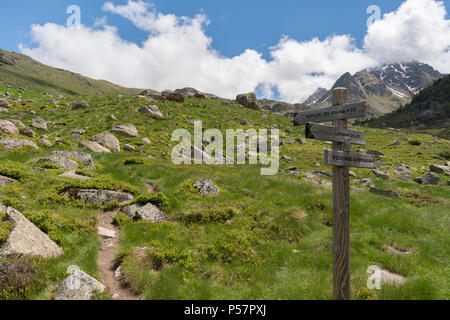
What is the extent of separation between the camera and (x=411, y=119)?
6403 inches

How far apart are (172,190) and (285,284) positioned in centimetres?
958

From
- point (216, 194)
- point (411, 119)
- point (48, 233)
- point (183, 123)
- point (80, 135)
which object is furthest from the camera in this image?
point (411, 119)

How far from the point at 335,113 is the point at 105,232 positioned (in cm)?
979

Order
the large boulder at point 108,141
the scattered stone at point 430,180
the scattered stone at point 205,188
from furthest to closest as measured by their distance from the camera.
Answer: the scattered stone at point 430,180, the large boulder at point 108,141, the scattered stone at point 205,188

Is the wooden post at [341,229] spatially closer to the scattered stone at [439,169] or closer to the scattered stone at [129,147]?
the scattered stone at [129,147]

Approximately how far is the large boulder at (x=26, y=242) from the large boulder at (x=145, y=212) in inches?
145

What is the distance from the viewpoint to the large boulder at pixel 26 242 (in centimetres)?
660

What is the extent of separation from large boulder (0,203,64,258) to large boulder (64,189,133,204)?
3.75m

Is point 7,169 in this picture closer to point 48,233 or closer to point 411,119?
point 48,233

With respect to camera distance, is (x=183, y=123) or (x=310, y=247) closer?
(x=310, y=247)

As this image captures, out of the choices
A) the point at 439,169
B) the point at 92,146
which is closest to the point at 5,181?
the point at 92,146

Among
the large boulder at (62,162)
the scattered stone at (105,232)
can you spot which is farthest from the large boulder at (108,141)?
the scattered stone at (105,232)

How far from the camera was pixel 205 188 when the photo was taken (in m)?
14.1
